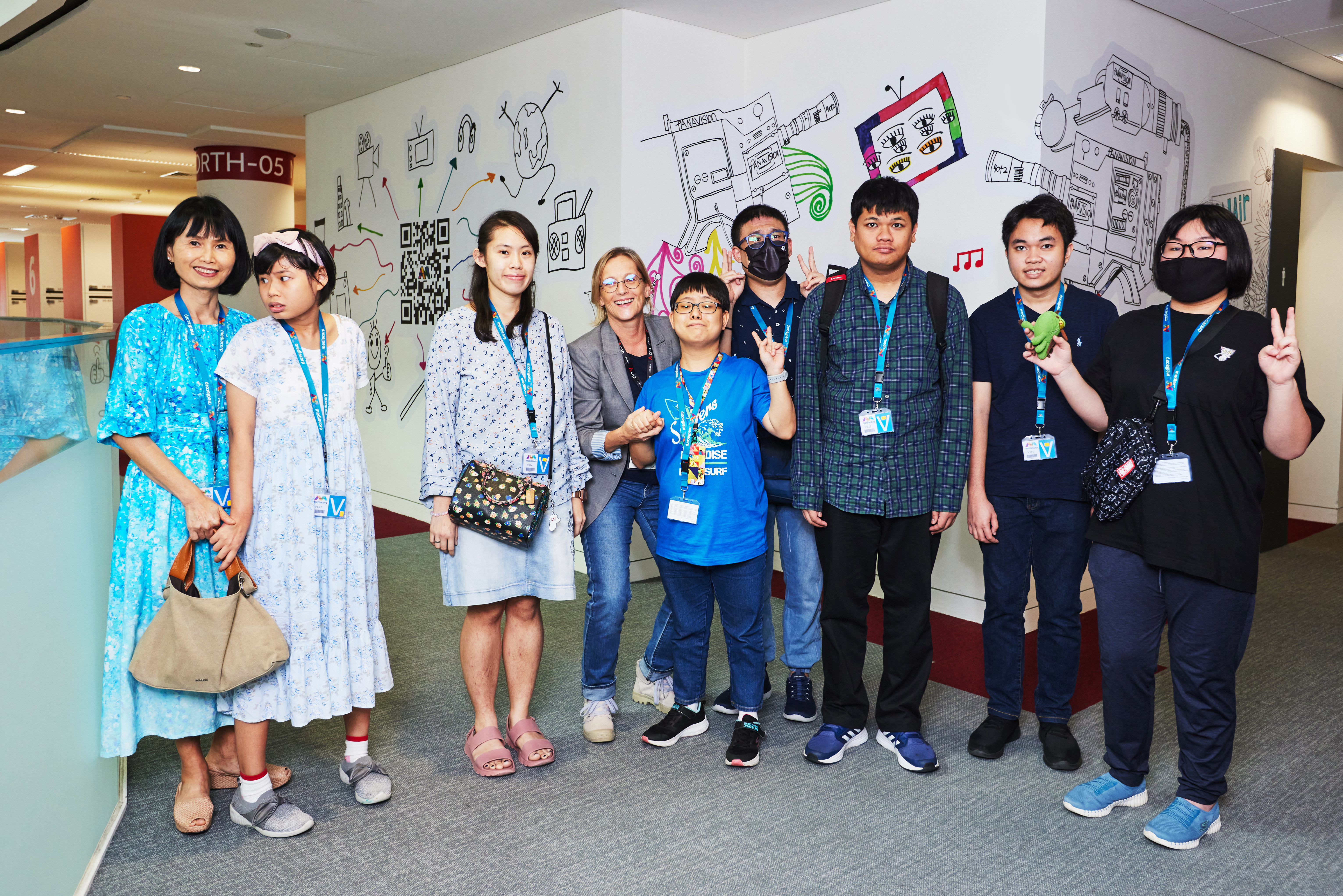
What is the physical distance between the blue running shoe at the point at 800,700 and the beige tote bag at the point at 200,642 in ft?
5.49

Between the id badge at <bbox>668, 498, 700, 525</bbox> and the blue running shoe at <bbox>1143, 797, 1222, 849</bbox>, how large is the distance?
1450 millimetres

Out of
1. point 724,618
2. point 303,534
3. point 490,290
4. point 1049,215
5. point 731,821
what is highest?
point 1049,215

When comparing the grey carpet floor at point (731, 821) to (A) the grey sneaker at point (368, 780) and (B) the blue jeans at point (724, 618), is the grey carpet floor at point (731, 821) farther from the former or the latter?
(B) the blue jeans at point (724, 618)

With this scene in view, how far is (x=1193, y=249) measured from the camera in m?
2.38

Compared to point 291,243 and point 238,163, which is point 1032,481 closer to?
point 291,243

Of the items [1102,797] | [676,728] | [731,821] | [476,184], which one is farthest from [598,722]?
[476,184]

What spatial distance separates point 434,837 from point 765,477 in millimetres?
1484

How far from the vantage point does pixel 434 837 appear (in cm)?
245

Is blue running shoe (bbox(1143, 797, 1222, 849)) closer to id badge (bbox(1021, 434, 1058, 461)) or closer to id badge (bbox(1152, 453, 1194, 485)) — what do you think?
id badge (bbox(1152, 453, 1194, 485))

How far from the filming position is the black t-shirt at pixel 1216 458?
7.52 ft

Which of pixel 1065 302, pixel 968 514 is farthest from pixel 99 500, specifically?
pixel 1065 302

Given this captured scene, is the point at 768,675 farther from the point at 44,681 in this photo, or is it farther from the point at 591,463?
the point at 44,681

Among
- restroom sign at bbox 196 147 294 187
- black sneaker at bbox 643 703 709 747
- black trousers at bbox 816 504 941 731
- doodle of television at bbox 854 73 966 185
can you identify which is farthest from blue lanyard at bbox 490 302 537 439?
restroom sign at bbox 196 147 294 187

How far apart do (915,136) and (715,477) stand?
2.68 meters
